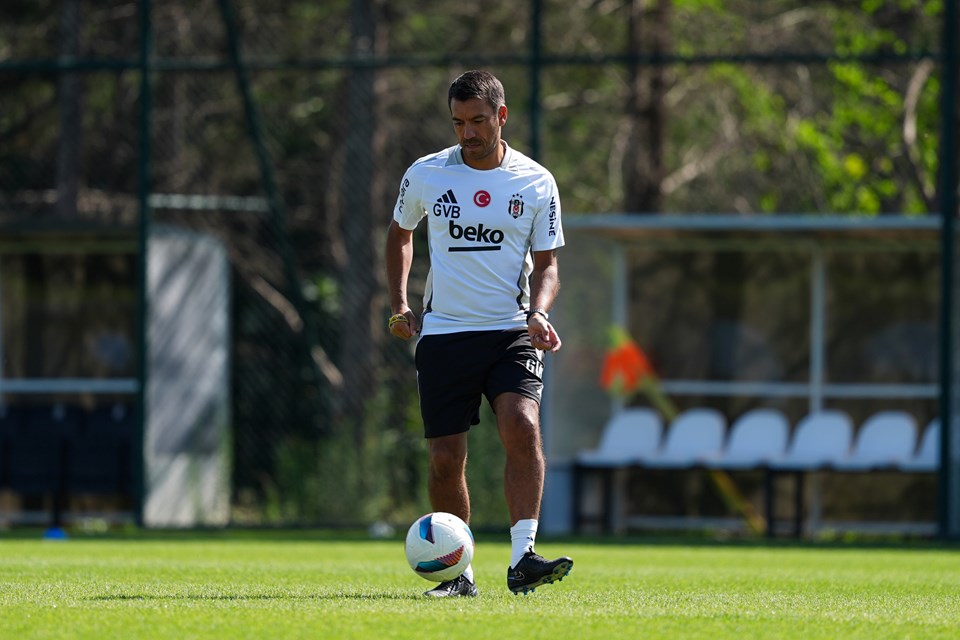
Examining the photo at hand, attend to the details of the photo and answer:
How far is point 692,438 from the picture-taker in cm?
1616

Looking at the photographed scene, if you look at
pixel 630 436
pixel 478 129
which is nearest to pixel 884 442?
pixel 630 436

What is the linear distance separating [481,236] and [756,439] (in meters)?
9.50

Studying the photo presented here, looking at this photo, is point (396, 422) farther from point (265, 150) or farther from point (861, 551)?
point (861, 551)

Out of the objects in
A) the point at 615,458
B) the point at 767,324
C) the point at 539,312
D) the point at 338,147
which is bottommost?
the point at 615,458

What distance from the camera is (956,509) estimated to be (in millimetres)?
14062

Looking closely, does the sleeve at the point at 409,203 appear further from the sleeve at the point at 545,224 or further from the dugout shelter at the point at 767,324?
the dugout shelter at the point at 767,324

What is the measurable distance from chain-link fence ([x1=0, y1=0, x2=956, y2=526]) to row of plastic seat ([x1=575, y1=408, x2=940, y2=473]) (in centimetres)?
220

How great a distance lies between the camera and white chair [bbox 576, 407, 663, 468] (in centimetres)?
1591

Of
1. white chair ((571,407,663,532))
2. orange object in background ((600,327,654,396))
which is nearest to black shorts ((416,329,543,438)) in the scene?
white chair ((571,407,663,532))

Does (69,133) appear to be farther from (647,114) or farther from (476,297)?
(476,297)

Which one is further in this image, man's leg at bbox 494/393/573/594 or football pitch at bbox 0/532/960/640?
man's leg at bbox 494/393/573/594

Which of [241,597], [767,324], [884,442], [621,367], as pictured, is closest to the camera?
[241,597]

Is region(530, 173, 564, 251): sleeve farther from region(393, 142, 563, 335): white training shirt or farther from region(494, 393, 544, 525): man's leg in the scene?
region(494, 393, 544, 525): man's leg

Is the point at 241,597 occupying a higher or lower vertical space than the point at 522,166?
lower
